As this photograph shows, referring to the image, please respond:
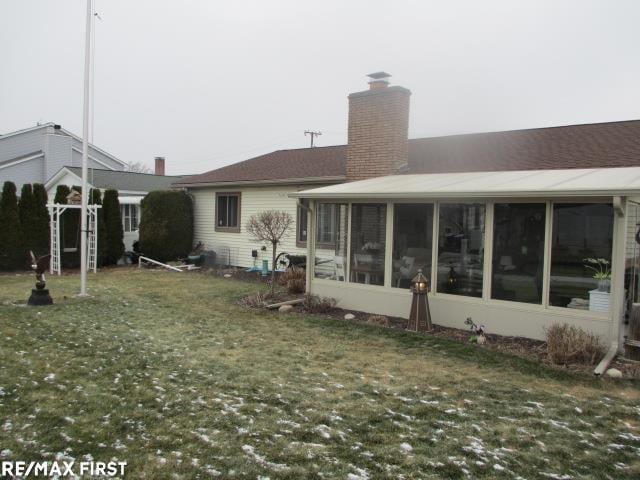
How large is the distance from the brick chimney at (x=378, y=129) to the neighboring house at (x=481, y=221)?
25mm

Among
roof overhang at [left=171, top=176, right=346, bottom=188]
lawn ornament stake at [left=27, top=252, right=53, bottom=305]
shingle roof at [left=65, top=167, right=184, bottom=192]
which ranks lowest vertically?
lawn ornament stake at [left=27, top=252, right=53, bottom=305]

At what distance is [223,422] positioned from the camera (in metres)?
4.14

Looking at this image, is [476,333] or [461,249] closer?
[476,333]

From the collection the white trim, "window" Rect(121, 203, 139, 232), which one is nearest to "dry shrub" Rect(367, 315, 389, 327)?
"window" Rect(121, 203, 139, 232)

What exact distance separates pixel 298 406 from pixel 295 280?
21.4 feet

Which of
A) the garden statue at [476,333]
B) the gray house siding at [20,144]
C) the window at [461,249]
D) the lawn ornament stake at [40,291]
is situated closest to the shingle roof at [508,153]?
the window at [461,249]

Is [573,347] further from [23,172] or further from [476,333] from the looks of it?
[23,172]

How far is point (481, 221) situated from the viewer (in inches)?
302

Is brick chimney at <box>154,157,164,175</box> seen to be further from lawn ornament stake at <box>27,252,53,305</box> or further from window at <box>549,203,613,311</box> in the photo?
window at <box>549,203,613,311</box>

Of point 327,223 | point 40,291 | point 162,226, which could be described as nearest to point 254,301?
point 327,223

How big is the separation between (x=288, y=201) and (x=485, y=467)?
11.4 meters

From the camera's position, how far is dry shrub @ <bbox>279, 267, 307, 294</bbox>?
10969 millimetres

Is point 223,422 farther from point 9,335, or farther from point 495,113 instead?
point 495,113

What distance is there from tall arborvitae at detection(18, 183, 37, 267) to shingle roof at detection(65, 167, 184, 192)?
3221 millimetres
